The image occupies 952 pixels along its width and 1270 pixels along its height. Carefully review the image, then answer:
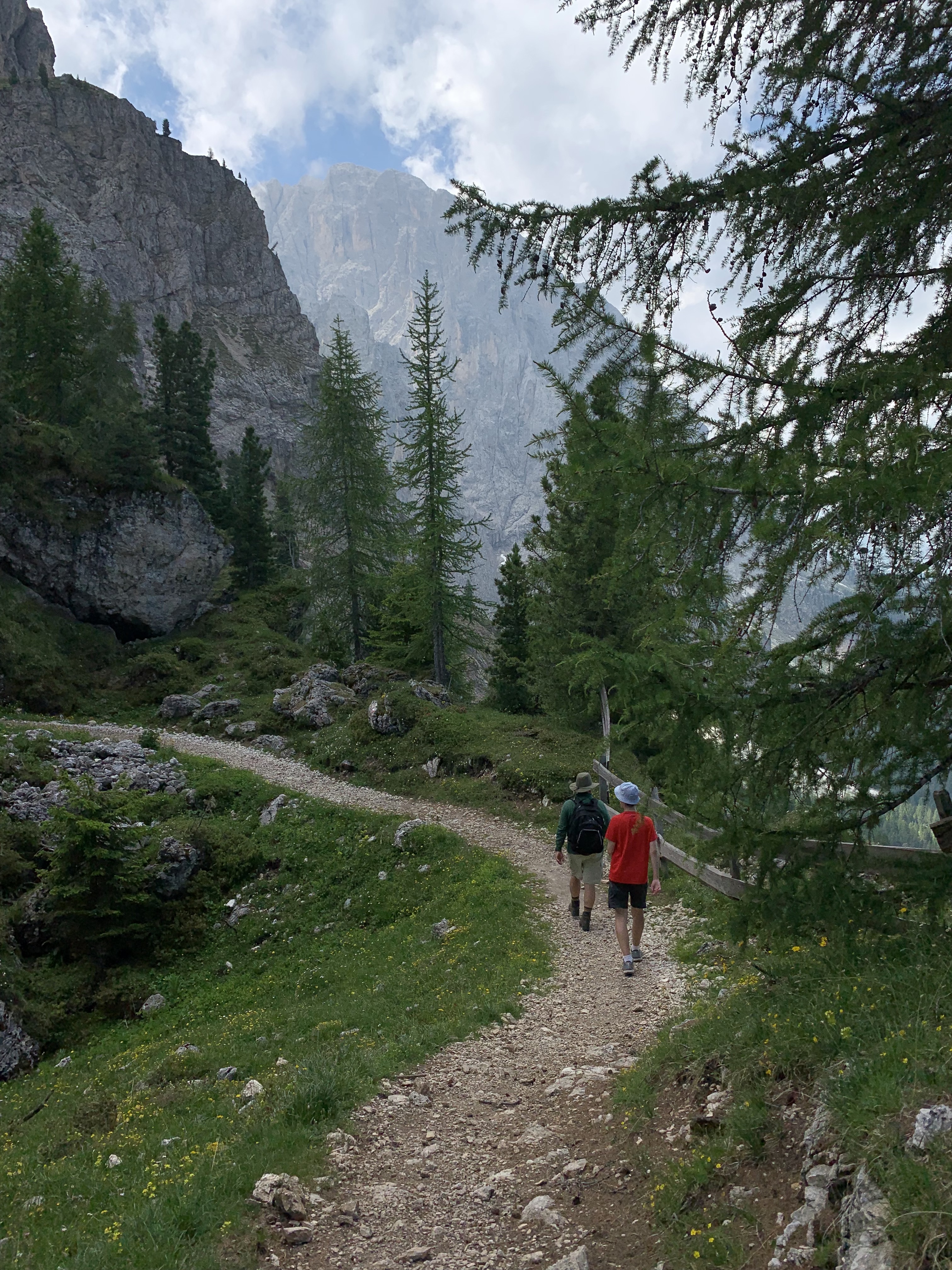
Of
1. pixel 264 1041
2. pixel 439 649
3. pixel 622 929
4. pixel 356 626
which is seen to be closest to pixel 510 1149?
pixel 622 929

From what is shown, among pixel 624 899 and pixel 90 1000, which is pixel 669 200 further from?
pixel 90 1000

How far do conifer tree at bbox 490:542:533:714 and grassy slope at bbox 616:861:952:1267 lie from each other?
23031mm

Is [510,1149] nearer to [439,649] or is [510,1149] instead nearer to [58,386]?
[439,649]

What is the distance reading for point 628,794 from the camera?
8.95m

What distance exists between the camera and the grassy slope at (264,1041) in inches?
195

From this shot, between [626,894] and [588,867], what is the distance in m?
1.62

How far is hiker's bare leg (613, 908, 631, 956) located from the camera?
358 inches

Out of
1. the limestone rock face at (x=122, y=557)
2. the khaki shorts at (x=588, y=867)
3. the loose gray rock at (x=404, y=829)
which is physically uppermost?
the limestone rock face at (x=122, y=557)

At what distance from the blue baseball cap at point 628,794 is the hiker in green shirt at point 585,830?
961mm

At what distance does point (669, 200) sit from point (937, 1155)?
18.1ft

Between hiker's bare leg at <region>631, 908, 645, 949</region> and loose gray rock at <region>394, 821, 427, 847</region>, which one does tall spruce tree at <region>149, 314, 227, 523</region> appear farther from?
hiker's bare leg at <region>631, 908, 645, 949</region>

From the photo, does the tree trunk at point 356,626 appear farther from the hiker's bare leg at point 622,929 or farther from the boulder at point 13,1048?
the hiker's bare leg at point 622,929

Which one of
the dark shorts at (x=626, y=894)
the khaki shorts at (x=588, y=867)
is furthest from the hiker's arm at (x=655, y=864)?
the khaki shorts at (x=588, y=867)

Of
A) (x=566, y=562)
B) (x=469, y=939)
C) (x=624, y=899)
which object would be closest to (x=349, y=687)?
(x=566, y=562)
